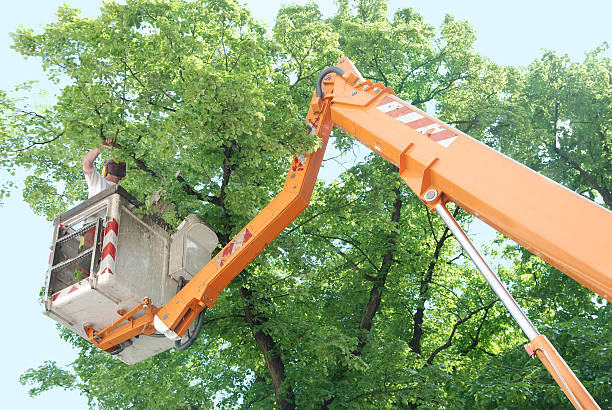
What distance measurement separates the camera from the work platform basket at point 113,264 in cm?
684

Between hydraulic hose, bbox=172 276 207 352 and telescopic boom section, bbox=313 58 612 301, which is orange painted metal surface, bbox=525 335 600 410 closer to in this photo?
telescopic boom section, bbox=313 58 612 301

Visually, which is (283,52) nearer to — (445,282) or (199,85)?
(199,85)

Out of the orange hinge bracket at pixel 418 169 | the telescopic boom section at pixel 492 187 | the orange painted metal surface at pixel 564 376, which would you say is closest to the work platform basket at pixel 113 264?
the telescopic boom section at pixel 492 187

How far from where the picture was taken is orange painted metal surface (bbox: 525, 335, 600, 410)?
3977 mm

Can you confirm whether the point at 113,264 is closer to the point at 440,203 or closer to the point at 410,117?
the point at 410,117

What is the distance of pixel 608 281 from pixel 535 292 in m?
12.2

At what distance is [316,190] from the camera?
46.0 ft

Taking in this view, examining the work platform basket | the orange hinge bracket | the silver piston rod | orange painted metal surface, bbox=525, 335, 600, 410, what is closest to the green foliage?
the work platform basket

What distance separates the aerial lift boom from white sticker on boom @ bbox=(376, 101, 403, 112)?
0.04ft

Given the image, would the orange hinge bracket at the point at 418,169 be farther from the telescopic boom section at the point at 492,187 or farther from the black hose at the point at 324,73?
the black hose at the point at 324,73

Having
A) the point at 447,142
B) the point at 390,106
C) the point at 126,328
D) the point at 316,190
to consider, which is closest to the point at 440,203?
the point at 447,142

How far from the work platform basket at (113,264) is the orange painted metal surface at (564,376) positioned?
448 cm

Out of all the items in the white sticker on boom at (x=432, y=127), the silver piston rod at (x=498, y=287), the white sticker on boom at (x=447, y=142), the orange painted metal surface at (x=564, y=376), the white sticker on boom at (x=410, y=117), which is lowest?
the orange painted metal surface at (x=564, y=376)

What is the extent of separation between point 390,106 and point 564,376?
9.44ft
